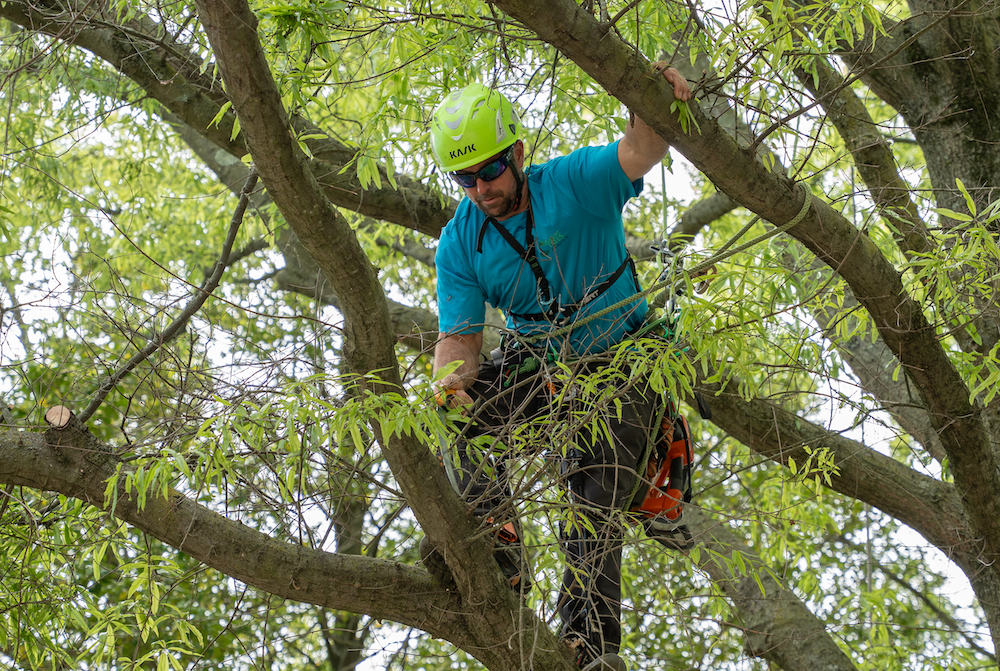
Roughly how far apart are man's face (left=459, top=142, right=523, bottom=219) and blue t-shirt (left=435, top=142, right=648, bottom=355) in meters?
0.06

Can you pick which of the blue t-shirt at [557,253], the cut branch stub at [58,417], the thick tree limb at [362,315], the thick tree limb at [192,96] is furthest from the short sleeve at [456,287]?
the cut branch stub at [58,417]

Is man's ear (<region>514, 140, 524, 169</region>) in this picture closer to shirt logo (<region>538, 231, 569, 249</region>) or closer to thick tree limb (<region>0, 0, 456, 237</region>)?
shirt logo (<region>538, 231, 569, 249</region>)

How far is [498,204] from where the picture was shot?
3.01m

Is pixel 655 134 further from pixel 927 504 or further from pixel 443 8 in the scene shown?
pixel 927 504

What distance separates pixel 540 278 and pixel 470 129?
53 cm

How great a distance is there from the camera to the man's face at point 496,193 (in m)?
2.99

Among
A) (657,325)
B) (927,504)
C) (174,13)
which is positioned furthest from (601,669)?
(174,13)

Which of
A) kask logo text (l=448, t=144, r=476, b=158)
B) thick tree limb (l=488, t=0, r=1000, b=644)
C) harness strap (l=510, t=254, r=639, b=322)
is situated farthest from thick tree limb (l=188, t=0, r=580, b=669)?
kask logo text (l=448, t=144, r=476, b=158)

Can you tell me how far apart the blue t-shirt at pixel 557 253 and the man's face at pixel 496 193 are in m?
0.06

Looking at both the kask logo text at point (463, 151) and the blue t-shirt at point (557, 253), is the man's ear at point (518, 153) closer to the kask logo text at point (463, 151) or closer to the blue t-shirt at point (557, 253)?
the blue t-shirt at point (557, 253)

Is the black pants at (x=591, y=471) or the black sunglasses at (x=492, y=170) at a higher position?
the black sunglasses at (x=492, y=170)

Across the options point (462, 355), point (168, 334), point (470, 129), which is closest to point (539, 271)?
point (462, 355)

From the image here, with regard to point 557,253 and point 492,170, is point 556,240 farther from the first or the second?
point 492,170

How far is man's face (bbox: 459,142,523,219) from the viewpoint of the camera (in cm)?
Result: 299
